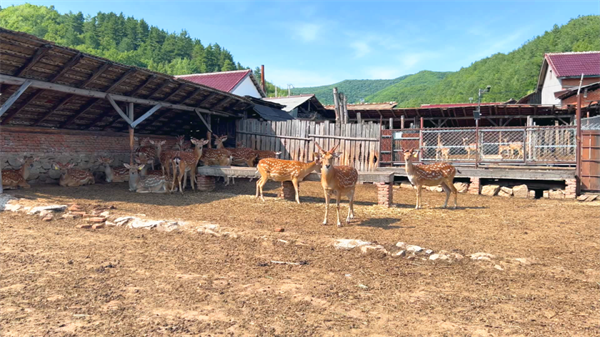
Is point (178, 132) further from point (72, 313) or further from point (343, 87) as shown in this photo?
point (343, 87)

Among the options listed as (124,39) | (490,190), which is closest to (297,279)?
(490,190)

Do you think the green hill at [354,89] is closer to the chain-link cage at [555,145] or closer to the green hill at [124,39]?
the green hill at [124,39]

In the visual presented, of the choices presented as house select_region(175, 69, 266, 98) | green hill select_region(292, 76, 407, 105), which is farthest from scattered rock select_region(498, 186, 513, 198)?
green hill select_region(292, 76, 407, 105)

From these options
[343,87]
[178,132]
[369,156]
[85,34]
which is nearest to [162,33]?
[85,34]

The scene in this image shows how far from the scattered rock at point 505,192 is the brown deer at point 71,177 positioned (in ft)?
40.7

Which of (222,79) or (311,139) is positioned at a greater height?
(222,79)

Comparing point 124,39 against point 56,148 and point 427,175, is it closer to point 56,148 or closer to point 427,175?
point 56,148

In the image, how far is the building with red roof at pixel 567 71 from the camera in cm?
2817

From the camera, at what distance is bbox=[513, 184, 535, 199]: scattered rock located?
40.2 feet

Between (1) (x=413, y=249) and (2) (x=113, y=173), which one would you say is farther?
(2) (x=113, y=173)

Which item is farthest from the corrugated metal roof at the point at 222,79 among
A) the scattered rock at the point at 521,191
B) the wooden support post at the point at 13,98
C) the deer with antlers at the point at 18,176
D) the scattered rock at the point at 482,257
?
the scattered rock at the point at 482,257

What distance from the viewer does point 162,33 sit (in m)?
96.8

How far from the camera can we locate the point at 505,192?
12.6 metres

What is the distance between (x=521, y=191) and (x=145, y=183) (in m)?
10.9
